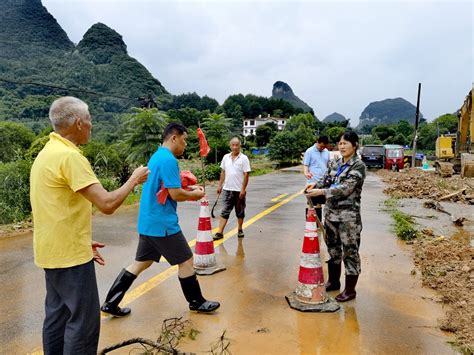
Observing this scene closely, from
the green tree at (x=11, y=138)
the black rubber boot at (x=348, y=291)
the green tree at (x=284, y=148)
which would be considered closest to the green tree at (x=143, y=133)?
the black rubber boot at (x=348, y=291)

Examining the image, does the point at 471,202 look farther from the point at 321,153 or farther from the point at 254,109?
the point at 254,109

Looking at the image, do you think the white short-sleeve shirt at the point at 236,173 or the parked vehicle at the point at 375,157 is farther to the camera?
the parked vehicle at the point at 375,157

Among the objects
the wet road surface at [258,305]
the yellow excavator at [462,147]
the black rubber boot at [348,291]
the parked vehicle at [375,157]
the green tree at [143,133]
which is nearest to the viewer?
the wet road surface at [258,305]

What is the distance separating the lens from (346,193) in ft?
12.3

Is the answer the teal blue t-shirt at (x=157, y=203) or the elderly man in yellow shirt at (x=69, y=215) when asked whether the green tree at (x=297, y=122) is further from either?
the elderly man in yellow shirt at (x=69, y=215)

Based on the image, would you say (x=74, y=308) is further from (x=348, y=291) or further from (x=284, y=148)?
(x=284, y=148)

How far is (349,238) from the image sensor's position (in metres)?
3.83

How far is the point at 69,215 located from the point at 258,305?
2.34 m

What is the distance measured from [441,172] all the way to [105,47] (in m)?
102

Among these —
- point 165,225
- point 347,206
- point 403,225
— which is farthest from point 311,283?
point 403,225

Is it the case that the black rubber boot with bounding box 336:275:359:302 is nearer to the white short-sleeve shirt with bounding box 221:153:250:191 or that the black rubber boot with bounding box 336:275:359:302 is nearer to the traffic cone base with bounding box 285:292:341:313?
the traffic cone base with bounding box 285:292:341:313

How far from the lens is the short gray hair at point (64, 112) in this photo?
217 cm

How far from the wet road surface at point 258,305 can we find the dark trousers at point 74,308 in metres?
0.78

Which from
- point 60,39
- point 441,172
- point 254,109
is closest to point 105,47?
point 60,39
